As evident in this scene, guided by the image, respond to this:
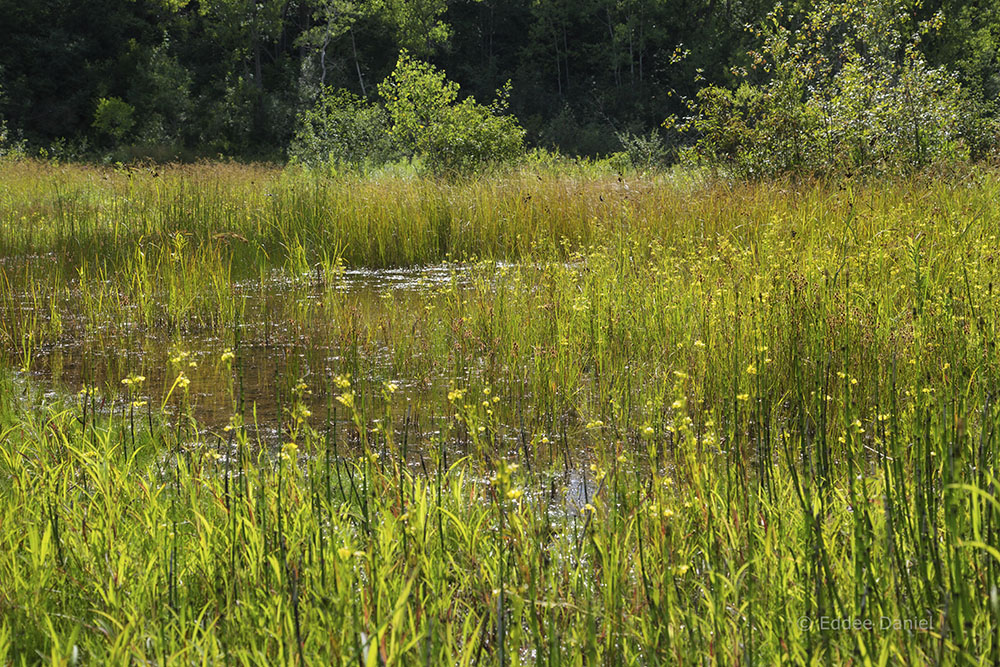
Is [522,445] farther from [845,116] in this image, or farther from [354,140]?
[354,140]

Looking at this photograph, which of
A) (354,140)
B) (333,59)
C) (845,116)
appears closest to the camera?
(845,116)

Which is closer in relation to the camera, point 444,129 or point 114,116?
point 444,129

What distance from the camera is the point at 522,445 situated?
9.29ft

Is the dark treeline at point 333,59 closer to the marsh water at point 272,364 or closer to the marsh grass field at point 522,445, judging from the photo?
the marsh water at point 272,364

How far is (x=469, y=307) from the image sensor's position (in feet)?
17.1

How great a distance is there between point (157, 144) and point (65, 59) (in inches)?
268

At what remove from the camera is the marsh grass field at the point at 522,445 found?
5.60 ft

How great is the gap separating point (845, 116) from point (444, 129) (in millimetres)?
9060

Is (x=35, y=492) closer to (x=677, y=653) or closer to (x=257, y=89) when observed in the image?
(x=677, y=653)

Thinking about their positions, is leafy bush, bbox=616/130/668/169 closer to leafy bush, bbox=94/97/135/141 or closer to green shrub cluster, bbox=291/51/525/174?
green shrub cluster, bbox=291/51/525/174

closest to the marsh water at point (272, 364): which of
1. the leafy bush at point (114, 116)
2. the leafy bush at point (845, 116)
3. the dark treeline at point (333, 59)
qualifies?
the leafy bush at point (845, 116)

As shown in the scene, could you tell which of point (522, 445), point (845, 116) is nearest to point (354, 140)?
point (845, 116)

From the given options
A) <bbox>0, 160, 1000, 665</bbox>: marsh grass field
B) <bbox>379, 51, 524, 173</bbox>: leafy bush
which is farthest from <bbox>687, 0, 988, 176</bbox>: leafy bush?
<bbox>379, 51, 524, 173</bbox>: leafy bush

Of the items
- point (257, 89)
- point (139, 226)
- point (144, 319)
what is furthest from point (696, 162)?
point (257, 89)
